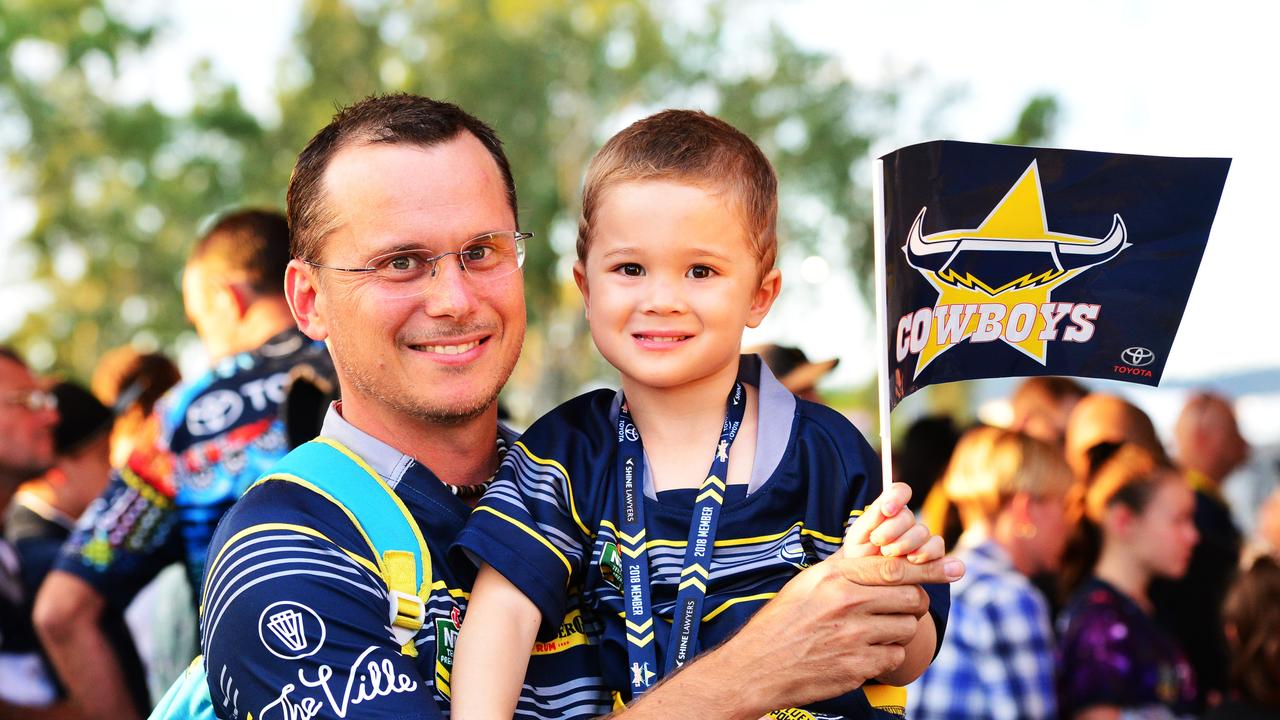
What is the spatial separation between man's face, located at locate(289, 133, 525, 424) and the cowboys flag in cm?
88

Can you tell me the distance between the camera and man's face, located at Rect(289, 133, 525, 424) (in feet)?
8.75

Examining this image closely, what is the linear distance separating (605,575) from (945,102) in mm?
24627

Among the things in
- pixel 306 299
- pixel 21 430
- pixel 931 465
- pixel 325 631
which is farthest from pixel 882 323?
pixel 21 430

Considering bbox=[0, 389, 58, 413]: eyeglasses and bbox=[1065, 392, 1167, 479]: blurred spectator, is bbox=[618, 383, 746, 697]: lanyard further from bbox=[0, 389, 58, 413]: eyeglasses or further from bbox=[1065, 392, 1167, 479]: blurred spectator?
bbox=[1065, 392, 1167, 479]: blurred spectator

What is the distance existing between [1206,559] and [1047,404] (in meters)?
1.52

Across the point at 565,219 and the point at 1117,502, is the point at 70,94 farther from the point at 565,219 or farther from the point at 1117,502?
the point at 1117,502

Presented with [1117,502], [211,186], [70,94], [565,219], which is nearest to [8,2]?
[70,94]

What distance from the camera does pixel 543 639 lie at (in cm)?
251

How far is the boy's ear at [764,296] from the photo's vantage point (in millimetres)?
2686

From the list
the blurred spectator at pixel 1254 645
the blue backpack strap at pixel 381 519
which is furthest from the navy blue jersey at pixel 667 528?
the blurred spectator at pixel 1254 645

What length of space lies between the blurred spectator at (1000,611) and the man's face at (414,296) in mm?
2715

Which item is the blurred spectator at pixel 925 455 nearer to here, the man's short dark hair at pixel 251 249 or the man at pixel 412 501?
the man's short dark hair at pixel 251 249

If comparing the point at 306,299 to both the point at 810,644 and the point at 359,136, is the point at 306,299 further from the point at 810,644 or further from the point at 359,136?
the point at 810,644

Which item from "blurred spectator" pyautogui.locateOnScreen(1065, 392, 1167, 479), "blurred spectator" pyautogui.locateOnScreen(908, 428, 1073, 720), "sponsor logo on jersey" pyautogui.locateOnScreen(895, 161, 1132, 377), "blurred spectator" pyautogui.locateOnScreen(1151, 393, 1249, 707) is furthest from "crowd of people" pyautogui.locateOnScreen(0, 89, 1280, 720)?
"blurred spectator" pyautogui.locateOnScreen(1065, 392, 1167, 479)
